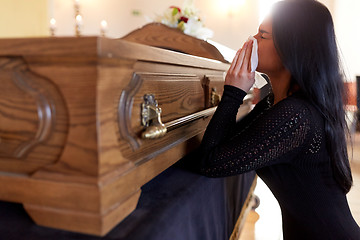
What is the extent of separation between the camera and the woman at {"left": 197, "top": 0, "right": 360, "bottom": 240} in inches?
41.7

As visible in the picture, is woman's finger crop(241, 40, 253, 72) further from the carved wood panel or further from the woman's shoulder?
the carved wood panel

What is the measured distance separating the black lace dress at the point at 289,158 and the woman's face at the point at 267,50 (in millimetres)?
143

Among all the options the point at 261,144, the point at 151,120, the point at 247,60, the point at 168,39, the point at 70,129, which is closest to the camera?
the point at 70,129

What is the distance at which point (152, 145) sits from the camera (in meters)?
0.87

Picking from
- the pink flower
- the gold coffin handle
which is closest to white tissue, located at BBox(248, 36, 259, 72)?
the gold coffin handle

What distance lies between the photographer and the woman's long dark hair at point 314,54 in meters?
1.11

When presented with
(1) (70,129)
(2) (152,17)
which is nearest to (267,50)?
(1) (70,129)

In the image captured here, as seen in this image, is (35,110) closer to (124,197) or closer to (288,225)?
(124,197)

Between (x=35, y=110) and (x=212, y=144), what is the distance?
618 millimetres

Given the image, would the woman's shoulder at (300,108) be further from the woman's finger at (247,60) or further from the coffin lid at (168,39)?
the coffin lid at (168,39)

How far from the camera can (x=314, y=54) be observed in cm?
112

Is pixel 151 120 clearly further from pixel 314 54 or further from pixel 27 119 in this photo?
pixel 314 54

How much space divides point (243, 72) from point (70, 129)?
0.70m

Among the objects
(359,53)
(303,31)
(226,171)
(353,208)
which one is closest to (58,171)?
(226,171)
